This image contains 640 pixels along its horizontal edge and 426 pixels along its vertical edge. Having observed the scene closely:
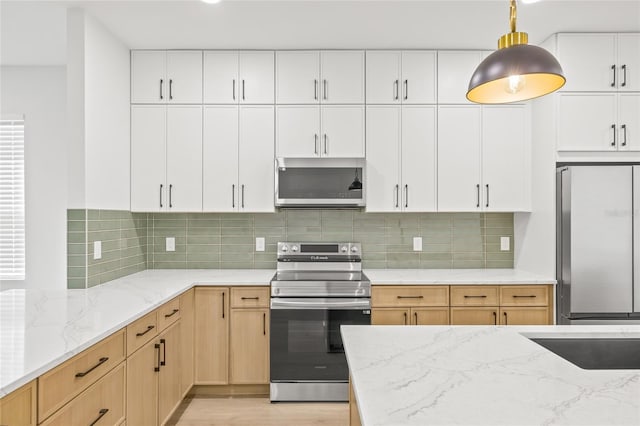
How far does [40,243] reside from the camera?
Answer: 3.59 meters

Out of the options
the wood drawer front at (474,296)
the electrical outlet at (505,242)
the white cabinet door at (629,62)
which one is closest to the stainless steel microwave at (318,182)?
the wood drawer front at (474,296)

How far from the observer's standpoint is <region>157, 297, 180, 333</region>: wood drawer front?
2381mm

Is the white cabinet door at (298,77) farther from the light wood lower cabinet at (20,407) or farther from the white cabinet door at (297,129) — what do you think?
the light wood lower cabinet at (20,407)

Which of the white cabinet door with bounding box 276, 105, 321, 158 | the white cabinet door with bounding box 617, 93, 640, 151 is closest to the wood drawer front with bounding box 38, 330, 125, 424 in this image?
the white cabinet door with bounding box 276, 105, 321, 158

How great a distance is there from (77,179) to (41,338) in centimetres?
132

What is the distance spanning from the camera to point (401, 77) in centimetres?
329

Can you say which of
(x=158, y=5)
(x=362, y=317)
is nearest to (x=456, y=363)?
(x=362, y=317)

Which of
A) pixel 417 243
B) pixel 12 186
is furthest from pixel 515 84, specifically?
pixel 12 186

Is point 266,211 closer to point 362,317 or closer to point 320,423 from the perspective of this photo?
point 362,317

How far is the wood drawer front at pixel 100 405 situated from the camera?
57.2 inches

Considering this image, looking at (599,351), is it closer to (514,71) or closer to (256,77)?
(514,71)

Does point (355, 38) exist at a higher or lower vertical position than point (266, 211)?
higher

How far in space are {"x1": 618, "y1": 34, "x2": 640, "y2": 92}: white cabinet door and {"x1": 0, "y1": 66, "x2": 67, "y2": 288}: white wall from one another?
4402mm

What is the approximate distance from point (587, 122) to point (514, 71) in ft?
6.84
